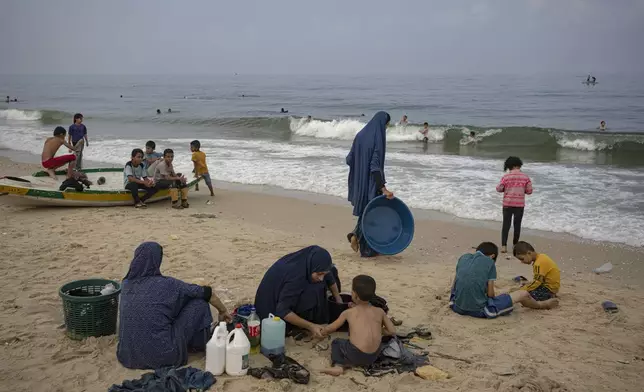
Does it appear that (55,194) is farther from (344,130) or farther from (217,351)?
(344,130)

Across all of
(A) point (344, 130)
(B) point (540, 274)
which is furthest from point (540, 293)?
(A) point (344, 130)

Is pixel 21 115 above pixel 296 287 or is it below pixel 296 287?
above

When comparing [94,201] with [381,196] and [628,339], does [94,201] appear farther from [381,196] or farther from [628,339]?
[628,339]

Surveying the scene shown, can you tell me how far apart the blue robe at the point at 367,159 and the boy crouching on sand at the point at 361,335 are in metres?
3.25

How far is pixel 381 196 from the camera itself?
7793mm

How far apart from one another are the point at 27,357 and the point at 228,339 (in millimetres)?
1697

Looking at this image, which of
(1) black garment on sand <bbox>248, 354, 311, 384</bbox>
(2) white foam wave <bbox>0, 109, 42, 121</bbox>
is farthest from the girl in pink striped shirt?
(2) white foam wave <bbox>0, 109, 42, 121</bbox>

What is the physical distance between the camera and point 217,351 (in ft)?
14.9

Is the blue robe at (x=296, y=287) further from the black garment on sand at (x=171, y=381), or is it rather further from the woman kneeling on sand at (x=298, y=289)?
the black garment on sand at (x=171, y=381)

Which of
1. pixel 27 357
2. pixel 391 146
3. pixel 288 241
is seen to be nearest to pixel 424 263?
pixel 288 241

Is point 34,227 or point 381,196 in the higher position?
point 381,196

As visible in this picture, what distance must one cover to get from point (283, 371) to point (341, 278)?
2.60 meters

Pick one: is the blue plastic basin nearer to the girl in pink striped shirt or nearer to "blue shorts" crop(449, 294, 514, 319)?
the girl in pink striped shirt

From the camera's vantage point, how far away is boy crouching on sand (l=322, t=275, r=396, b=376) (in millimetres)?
4699
